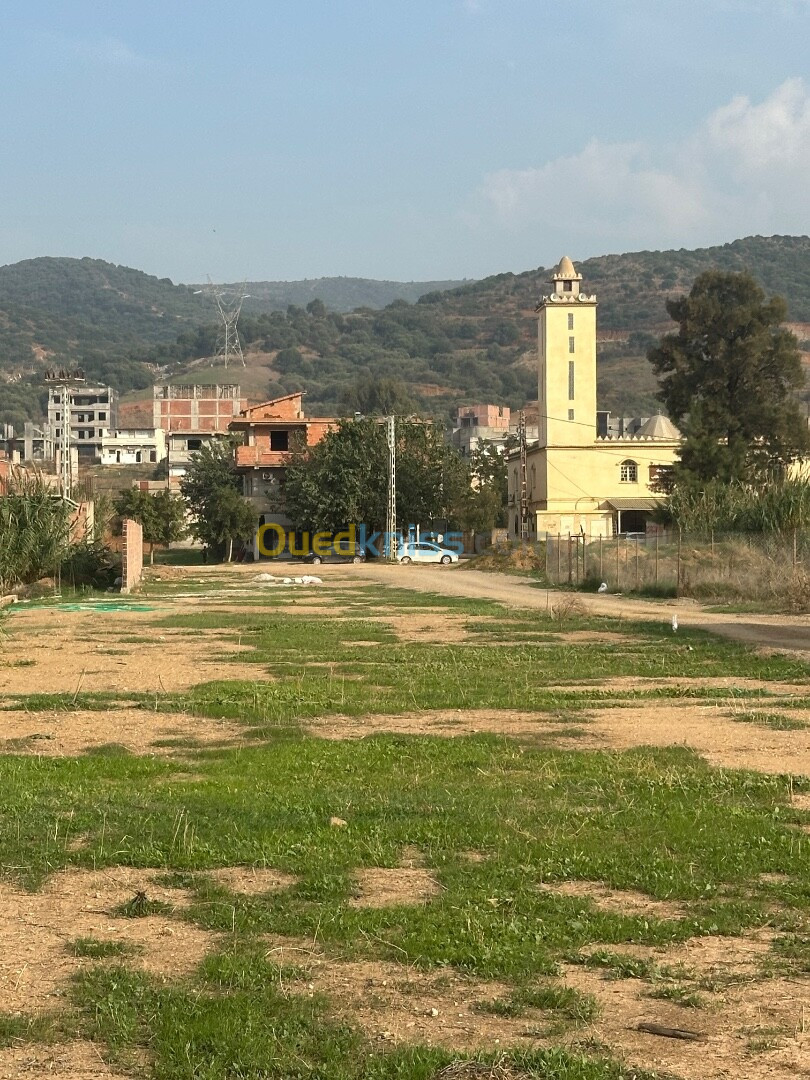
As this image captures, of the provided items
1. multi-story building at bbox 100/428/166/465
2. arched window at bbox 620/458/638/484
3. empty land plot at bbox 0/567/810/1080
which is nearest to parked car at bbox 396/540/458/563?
arched window at bbox 620/458/638/484

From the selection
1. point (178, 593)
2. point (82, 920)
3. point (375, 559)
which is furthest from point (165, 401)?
point (82, 920)

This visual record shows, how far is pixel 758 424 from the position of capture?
78.6 m

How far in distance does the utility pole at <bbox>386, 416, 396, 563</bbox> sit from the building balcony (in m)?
13.2

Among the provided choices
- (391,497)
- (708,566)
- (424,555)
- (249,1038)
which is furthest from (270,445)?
(249,1038)

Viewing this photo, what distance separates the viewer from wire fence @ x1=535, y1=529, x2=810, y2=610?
120ft

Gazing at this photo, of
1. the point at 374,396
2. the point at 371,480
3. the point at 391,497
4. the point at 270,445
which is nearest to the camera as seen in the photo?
the point at 391,497

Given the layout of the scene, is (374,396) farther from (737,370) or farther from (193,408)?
(737,370)

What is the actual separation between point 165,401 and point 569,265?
11072 cm

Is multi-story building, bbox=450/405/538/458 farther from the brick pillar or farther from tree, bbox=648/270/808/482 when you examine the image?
the brick pillar

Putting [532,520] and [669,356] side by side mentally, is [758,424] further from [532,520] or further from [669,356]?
[532,520]

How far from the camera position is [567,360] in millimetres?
90938

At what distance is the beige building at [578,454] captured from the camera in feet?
288

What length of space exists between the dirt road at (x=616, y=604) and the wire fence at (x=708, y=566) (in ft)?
3.56

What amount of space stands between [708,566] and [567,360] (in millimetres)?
53482
